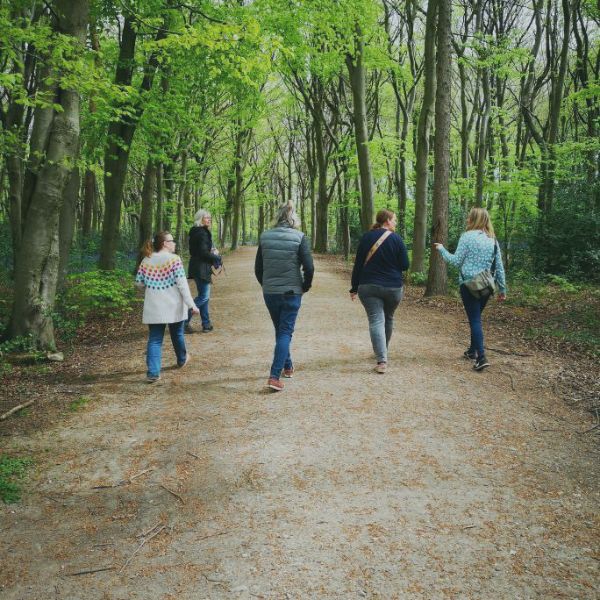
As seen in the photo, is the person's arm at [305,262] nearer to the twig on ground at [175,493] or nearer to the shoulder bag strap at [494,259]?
the shoulder bag strap at [494,259]

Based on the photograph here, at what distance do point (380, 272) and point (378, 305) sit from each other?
0.43 m

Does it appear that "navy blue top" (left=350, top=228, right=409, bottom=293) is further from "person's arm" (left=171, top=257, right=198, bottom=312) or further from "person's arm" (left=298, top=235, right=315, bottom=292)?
"person's arm" (left=171, top=257, right=198, bottom=312)

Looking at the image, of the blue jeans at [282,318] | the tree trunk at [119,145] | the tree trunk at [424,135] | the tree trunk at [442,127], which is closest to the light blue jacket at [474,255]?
the blue jeans at [282,318]

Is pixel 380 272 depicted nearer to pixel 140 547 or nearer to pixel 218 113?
pixel 140 547

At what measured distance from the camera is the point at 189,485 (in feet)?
13.6

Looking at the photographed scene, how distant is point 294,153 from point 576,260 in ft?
90.1

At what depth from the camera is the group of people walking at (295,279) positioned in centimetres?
606

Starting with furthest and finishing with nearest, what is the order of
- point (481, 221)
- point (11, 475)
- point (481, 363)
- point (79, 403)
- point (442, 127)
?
1. point (442, 127)
2. point (481, 363)
3. point (481, 221)
4. point (79, 403)
5. point (11, 475)

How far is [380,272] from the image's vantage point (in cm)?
670

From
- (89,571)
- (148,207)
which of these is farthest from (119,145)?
(89,571)

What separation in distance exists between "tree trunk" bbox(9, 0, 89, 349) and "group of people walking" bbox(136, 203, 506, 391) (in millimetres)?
1852

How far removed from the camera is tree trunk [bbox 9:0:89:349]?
24.0 feet

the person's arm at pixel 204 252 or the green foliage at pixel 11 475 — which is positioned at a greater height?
the person's arm at pixel 204 252

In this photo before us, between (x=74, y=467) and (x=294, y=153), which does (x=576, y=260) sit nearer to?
(x=74, y=467)
